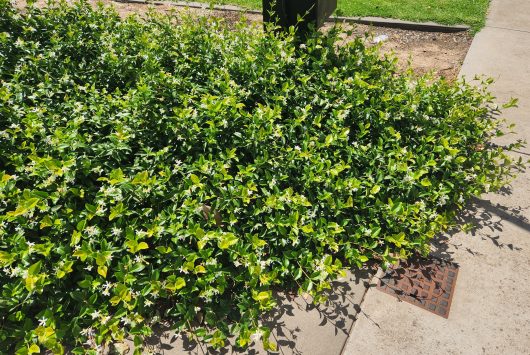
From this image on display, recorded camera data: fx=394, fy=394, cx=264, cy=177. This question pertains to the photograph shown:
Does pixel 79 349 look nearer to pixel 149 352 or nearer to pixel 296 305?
pixel 149 352

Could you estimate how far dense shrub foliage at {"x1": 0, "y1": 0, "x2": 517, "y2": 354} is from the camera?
7.81 ft

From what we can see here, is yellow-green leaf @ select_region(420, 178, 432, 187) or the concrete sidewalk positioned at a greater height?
yellow-green leaf @ select_region(420, 178, 432, 187)

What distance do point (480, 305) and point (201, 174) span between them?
212 cm

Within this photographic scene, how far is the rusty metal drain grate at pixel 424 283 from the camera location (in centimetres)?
270

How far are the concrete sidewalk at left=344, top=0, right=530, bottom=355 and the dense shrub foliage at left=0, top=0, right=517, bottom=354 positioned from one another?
0.26 m

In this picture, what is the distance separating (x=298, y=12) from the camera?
13.6 feet

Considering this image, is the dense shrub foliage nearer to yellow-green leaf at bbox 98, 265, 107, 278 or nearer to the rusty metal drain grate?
yellow-green leaf at bbox 98, 265, 107, 278

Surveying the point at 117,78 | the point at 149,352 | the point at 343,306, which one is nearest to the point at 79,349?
the point at 149,352

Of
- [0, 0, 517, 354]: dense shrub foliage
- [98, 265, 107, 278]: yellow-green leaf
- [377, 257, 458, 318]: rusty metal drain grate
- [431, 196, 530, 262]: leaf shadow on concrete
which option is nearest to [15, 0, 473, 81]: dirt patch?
[0, 0, 517, 354]: dense shrub foliage

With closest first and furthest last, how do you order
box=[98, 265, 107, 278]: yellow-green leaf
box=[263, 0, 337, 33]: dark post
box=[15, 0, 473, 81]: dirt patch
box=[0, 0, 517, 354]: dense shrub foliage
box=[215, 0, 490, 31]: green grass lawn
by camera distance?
box=[98, 265, 107, 278]: yellow-green leaf
box=[0, 0, 517, 354]: dense shrub foliage
box=[263, 0, 337, 33]: dark post
box=[15, 0, 473, 81]: dirt patch
box=[215, 0, 490, 31]: green grass lawn

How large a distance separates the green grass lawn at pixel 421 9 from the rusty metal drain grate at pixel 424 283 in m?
5.05

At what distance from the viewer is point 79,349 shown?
220 cm

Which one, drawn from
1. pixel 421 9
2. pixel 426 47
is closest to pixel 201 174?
pixel 426 47

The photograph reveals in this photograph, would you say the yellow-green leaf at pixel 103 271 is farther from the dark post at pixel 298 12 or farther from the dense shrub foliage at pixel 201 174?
the dark post at pixel 298 12
